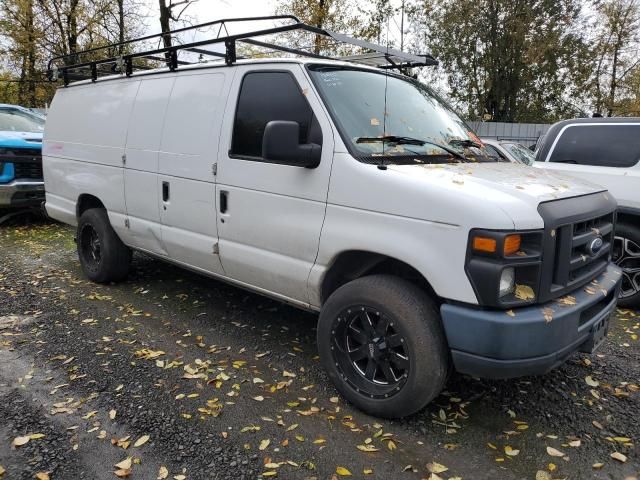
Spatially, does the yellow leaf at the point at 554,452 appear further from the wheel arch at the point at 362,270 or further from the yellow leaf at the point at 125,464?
the yellow leaf at the point at 125,464

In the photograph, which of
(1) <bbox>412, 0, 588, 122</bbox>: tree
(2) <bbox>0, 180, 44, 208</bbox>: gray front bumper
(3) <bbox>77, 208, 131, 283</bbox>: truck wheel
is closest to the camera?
(3) <bbox>77, 208, 131, 283</bbox>: truck wheel

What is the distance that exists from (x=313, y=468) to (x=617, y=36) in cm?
2669

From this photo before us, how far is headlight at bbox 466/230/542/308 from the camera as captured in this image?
2600mm

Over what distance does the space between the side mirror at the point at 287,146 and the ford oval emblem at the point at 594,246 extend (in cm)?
174

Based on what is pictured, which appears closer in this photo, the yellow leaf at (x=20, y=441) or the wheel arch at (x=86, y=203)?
the yellow leaf at (x=20, y=441)

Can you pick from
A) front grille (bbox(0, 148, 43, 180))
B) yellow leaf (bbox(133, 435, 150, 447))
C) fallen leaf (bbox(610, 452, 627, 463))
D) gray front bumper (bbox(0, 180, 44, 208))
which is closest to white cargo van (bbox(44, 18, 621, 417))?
fallen leaf (bbox(610, 452, 627, 463))

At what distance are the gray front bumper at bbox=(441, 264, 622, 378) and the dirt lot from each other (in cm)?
54

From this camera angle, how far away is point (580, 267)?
10.1 feet

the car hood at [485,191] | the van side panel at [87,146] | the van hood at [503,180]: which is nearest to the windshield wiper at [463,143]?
the van hood at [503,180]

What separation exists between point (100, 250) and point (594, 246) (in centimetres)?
472

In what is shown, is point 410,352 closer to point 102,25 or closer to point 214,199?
point 214,199

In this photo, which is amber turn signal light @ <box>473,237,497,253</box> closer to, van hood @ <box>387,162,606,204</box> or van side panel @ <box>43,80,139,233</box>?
van hood @ <box>387,162,606,204</box>

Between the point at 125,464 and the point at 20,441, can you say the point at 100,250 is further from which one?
the point at 125,464

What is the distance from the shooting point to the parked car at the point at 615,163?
5.12 m
